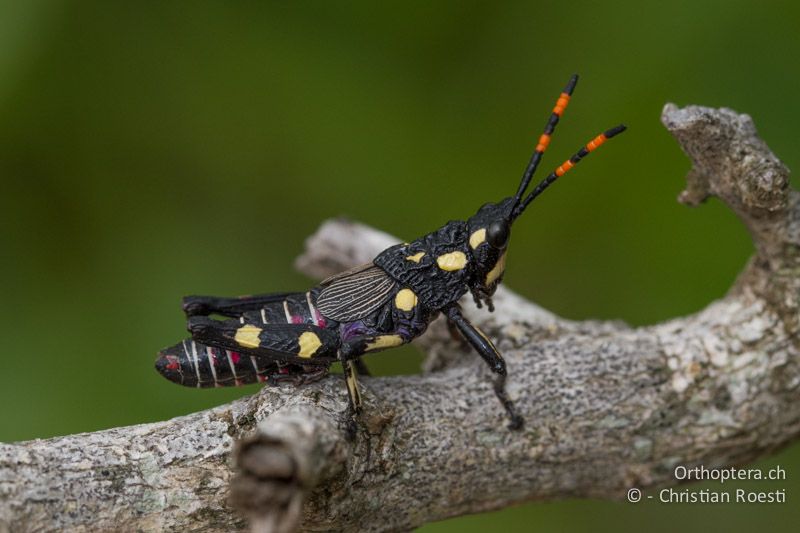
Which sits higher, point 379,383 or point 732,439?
point 379,383

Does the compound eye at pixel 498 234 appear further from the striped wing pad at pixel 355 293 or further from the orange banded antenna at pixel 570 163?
the striped wing pad at pixel 355 293

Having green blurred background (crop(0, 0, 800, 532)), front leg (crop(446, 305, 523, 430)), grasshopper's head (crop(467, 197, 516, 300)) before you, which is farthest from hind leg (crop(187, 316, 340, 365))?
green blurred background (crop(0, 0, 800, 532))

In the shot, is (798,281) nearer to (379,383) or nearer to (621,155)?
(621,155)

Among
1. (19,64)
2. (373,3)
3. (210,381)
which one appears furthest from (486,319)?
(19,64)

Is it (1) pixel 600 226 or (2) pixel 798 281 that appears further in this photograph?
(1) pixel 600 226

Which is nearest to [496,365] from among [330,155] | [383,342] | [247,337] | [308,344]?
[383,342]

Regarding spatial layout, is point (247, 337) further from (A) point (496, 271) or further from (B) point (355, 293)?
(A) point (496, 271)
